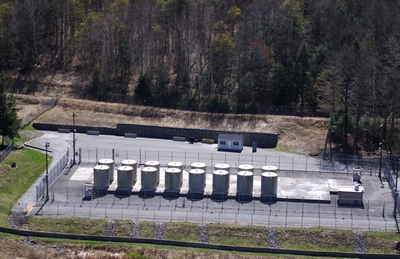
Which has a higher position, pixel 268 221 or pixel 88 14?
pixel 88 14

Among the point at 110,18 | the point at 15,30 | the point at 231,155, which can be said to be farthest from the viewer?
the point at 15,30

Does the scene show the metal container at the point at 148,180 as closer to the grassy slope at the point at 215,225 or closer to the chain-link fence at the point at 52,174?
the grassy slope at the point at 215,225

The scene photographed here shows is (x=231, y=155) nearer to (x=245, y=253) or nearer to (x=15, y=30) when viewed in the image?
(x=245, y=253)

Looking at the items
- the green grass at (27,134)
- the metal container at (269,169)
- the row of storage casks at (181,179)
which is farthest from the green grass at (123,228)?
the green grass at (27,134)

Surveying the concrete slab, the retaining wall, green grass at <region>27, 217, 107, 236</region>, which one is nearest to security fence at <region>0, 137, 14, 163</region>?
the concrete slab

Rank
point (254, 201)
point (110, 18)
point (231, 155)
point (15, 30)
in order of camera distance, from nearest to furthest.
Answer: point (254, 201)
point (231, 155)
point (110, 18)
point (15, 30)

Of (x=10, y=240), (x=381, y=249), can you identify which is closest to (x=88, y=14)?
(x=10, y=240)

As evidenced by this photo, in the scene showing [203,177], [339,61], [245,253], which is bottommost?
[245,253]

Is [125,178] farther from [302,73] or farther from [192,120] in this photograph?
[302,73]
